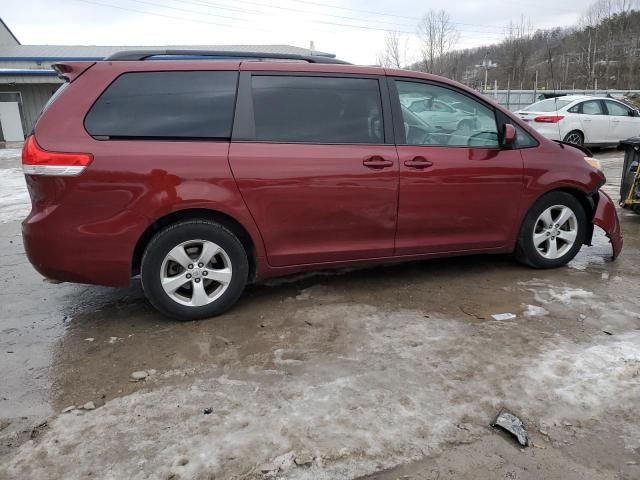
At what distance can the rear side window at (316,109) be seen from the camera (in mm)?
3723

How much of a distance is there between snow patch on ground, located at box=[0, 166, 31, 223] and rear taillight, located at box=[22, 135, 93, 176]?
Result: 4.64 metres

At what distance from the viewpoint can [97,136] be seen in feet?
11.1

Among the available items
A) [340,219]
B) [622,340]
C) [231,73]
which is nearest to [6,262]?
[231,73]

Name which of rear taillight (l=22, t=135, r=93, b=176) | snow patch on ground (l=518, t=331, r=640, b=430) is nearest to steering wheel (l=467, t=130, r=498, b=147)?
snow patch on ground (l=518, t=331, r=640, b=430)

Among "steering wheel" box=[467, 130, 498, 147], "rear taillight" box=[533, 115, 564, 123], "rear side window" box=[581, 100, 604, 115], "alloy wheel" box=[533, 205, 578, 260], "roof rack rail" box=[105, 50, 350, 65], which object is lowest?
"alloy wheel" box=[533, 205, 578, 260]

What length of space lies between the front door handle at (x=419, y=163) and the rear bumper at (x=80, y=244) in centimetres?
200

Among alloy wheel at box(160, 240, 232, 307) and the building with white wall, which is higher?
the building with white wall

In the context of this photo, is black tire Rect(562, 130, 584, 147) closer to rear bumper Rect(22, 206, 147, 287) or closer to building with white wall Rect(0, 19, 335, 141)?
rear bumper Rect(22, 206, 147, 287)

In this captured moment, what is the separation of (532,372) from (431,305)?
1.09 m

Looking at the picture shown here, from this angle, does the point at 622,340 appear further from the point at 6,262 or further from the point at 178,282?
Answer: the point at 6,262

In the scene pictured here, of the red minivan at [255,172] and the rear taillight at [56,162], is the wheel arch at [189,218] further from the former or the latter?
the rear taillight at [56,162]

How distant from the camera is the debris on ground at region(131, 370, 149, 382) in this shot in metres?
2.98

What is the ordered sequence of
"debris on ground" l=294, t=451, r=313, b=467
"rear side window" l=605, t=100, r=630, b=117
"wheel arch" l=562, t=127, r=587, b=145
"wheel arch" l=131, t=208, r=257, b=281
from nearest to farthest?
"debris on ground" l=294, t=451, r=313, b=467 < "wheel arch" l=131, t=208, r=257, b=281 < "wheel arch" l=562, t=127, r=587, b=145 < "rear side window" l=605, t=100, r=630, b=117

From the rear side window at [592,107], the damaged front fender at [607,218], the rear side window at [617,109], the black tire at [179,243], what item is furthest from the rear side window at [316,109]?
the rear side window at [617,109]
